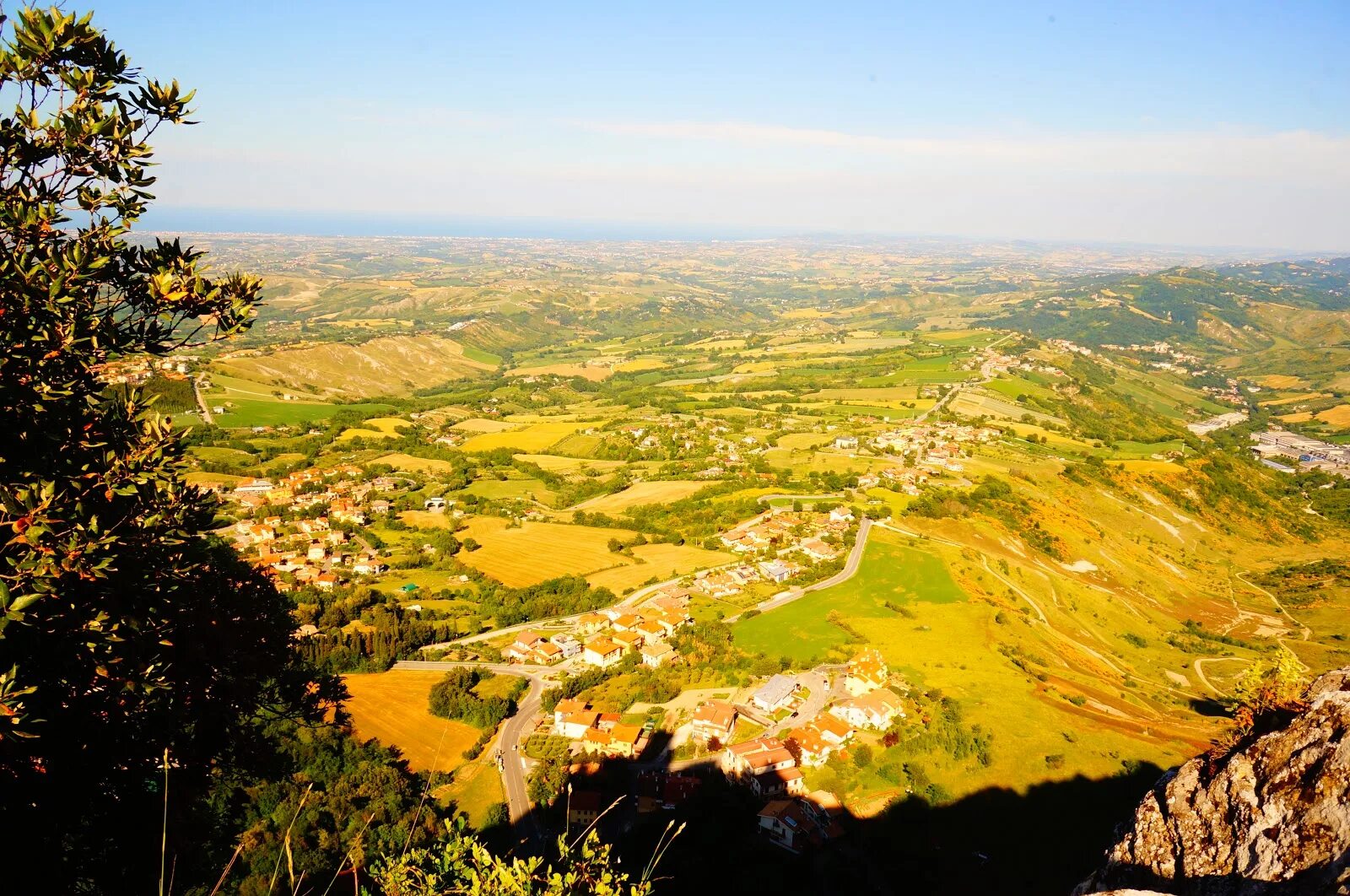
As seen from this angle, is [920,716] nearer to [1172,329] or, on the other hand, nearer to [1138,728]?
[1138,728]

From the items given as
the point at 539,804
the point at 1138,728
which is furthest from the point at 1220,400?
the point at 539,804

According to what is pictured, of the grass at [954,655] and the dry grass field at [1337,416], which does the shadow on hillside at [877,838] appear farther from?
the dry grass field at [1337,416]

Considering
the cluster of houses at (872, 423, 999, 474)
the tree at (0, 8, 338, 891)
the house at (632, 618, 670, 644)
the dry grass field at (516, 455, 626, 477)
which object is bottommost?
the house at (632, 618, 670, 644)

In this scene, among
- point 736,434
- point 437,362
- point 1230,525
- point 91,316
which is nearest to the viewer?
→ point 91,316

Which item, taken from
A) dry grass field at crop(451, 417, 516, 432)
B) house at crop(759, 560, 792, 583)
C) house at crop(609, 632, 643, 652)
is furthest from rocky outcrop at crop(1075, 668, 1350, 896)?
dry grass field at crop(451, 417, 516, 432)

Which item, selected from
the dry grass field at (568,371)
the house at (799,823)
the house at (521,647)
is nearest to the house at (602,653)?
the house at (521,647)

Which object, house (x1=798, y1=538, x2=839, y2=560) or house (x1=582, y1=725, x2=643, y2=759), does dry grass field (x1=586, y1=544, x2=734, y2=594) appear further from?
house (x1=582, y1=725, x2=643, y2=759)

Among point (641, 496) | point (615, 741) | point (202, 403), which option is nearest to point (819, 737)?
point (615, 741)
